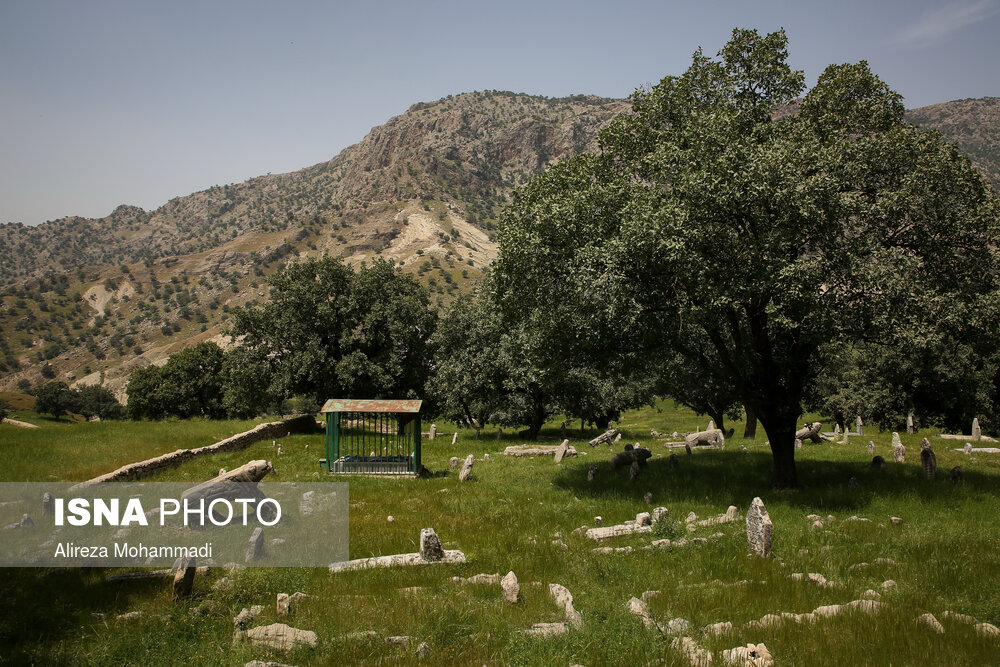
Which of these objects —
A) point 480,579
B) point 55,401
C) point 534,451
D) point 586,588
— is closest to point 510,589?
point 480,579

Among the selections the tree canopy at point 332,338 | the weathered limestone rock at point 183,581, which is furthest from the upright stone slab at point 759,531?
the tree canopy at point 332,338

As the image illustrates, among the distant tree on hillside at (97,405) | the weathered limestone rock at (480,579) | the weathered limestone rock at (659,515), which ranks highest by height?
the weathered limestone rock at (480,579)

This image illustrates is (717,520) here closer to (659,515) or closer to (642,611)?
(659,515)

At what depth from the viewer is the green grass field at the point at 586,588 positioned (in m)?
7.65

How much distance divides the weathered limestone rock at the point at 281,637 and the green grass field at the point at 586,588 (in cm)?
19

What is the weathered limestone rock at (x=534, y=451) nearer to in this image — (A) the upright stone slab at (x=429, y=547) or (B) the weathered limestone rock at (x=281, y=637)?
(A) the upright stone slab at (x=429, y=547)

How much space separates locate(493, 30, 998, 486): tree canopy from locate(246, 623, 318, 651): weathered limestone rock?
438 inches

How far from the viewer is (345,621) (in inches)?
342

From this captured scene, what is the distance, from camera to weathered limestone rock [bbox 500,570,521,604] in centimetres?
938

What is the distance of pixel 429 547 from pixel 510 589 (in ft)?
9.07

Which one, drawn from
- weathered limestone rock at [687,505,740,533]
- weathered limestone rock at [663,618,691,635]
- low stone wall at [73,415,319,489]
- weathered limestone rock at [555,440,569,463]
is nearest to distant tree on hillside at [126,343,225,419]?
low stone wall at [73,415,319,489]

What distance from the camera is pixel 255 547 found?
11.7 meters

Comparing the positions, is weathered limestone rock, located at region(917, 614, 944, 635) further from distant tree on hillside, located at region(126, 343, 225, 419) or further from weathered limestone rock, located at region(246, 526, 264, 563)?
distant tree on hillside, located at region(126, 343, 225, 419)

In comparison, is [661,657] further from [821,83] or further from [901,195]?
[821,83]
